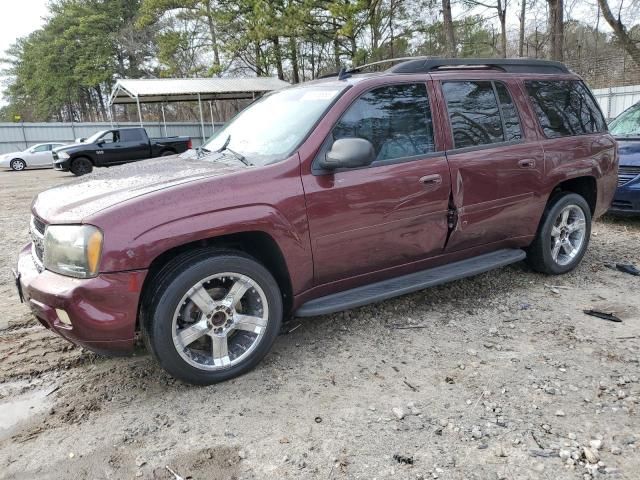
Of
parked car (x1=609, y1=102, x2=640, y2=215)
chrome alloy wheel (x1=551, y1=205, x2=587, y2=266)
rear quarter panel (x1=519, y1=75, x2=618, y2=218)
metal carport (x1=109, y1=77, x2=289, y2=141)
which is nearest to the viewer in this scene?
rear quarter panel (x1=519, y1=75, x2=618, y2=218)

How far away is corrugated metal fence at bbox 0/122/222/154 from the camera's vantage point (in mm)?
27891

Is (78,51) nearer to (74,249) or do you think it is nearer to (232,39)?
(232,39)

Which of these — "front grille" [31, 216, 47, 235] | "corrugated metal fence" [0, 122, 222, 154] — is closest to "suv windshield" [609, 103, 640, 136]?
"front grille" [31, 216, 47, 235]

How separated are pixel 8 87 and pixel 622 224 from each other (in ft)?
183

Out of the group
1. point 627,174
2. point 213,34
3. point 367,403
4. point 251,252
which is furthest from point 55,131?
point 367,403

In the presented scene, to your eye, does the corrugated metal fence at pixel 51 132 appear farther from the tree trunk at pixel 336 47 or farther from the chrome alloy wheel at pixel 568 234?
the chrome alloy wheel at pixel 568 234

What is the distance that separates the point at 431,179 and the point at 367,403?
65.7 inches

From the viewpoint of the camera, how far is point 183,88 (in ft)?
76.9

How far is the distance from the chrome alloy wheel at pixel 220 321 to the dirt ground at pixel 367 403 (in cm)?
20

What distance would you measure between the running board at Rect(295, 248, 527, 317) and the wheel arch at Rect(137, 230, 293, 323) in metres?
0.21

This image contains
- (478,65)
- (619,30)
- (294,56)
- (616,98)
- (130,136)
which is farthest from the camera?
(294,56)

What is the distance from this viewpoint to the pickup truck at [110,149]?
661 inches

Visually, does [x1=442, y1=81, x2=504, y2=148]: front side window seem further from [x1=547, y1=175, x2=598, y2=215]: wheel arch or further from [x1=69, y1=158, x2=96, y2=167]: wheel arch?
[x1=69, y1=158, x2=96, y2=167]: wheel arch

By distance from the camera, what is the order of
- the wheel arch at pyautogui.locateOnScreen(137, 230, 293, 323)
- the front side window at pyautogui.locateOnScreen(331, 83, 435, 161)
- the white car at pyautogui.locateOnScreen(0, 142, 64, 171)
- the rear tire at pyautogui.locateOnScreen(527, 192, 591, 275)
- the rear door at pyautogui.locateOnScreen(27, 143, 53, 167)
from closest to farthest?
1. the wheel arch at pyautogui.locateOnScreen(137, 230, 293, 323)
2. the front side window at pyautogui.locateOnScreen(331, 83, 435, 161)
3. the rear tire at pyautogui.locateOnScreen(527, 192, 591, 275)
4. the white car at pyautogui.locateOnScreen(0, 142, 64, 171)
5. the rear door at pyautogui.locateOnScreen(27, 143, 53, 167)
